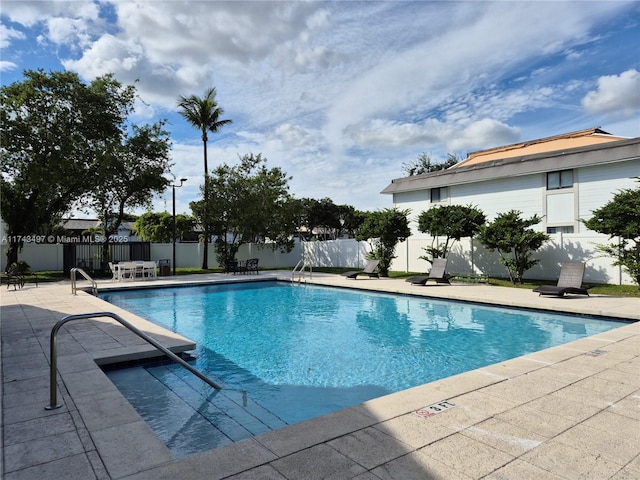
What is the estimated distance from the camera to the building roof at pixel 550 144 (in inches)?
847

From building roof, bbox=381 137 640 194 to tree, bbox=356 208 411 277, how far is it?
3.25 meters

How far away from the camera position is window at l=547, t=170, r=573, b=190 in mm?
16422

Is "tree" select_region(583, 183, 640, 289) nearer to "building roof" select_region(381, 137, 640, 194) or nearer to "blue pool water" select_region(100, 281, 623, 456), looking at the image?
"building roof" select_region(381, 137, 640, 194)

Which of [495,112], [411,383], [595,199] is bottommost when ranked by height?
[411,383]

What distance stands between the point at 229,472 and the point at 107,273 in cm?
1950

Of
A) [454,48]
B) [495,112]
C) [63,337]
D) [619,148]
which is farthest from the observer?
[495,112]

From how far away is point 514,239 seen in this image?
14.6 meters

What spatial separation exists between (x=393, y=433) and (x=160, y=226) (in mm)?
41504

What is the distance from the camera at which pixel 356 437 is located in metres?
3.13

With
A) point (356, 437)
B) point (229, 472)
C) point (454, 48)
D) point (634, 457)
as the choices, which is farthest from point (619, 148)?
point (229, 472)

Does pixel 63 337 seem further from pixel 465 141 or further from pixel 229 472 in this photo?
pixel 465 141

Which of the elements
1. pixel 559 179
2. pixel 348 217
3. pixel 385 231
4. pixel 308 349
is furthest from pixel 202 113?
pixel 348 217

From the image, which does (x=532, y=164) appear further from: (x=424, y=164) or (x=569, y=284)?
(x=424, y=164)

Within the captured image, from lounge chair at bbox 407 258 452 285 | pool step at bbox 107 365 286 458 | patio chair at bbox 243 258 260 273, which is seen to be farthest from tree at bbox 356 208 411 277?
pool step at bbox 107 365 286 458
